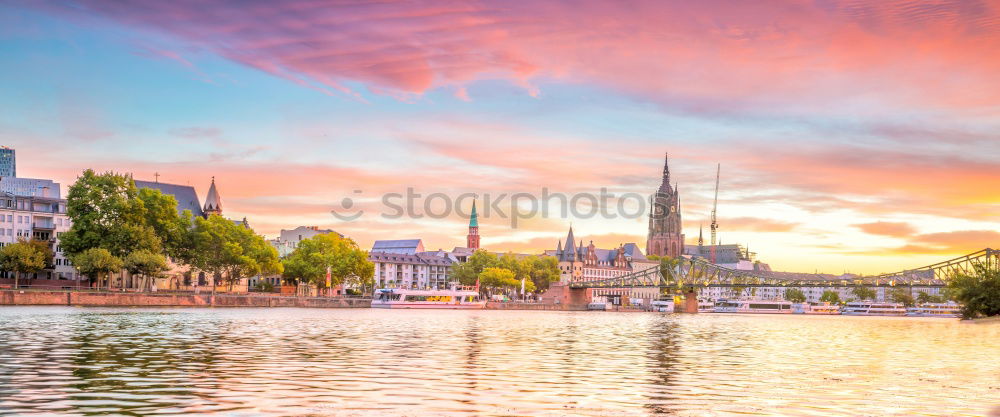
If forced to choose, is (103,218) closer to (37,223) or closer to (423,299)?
(37,223)

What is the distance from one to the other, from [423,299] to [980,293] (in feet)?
294

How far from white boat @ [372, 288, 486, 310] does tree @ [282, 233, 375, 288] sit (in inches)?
216

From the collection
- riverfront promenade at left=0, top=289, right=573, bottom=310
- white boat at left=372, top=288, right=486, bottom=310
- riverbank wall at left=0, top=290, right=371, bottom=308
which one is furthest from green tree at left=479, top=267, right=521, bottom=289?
riverbank wall at left=0, top=290, right=371, bottom=308

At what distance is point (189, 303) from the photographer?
107m

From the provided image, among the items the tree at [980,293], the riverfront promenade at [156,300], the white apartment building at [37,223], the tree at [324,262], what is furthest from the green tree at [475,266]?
the tree at [980,293]

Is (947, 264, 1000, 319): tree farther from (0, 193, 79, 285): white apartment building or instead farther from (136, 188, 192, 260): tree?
(0, 193, 79, 285): white apartment building

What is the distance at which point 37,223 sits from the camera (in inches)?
4889

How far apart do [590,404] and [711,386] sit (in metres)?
5.44

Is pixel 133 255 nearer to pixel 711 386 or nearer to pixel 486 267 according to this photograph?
pixel 711 386

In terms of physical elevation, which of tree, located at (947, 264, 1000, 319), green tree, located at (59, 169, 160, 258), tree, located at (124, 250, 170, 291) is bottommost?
tree, located at (947, 264, 1000, 319)

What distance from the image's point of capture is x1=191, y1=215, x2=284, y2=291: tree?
381 ft

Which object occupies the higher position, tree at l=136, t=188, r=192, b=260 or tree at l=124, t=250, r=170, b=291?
tree at l=136, t=188, r=192, b=260

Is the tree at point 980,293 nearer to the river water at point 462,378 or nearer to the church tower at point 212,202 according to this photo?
the river water at point 462,378

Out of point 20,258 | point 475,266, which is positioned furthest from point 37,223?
point 475,266
